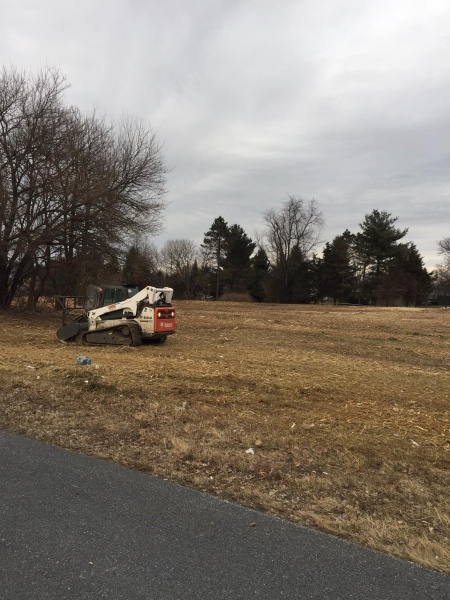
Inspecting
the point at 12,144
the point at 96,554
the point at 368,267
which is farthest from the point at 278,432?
the point at 368,267

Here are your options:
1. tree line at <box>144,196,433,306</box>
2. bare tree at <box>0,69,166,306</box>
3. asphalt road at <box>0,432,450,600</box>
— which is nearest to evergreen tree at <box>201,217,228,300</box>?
tree line at <box>144,196,433,306</box>

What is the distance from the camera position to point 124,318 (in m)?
14.1

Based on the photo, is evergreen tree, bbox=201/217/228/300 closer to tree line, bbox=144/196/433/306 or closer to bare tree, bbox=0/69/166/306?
tree line, bbox=144/196/433/306

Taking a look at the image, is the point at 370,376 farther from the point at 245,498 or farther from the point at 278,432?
the point at 245,498

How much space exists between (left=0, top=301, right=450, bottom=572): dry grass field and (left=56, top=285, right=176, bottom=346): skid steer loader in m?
1.40

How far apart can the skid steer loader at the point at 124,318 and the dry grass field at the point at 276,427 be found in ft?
4.59

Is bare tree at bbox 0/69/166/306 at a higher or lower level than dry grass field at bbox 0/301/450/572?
higher

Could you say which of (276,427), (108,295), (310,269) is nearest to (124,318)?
(108,295)

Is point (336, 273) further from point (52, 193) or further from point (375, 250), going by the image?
point (52, 193)

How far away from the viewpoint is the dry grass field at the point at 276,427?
3.79 metres

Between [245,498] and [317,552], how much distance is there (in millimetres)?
915

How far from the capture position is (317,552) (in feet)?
10.1

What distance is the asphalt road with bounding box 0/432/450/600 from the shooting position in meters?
2.69

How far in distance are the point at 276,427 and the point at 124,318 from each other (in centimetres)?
903
